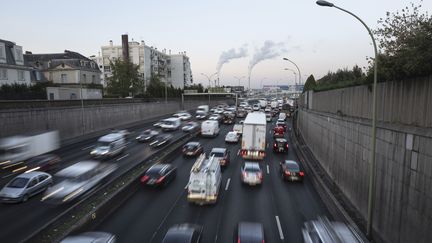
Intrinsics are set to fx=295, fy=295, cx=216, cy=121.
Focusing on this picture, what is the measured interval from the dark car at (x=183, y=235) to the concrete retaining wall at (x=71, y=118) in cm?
2715

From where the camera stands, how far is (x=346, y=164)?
19.4 m

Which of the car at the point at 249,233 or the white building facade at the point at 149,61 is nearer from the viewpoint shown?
the car at the point at 249,233

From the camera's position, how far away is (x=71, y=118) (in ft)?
136

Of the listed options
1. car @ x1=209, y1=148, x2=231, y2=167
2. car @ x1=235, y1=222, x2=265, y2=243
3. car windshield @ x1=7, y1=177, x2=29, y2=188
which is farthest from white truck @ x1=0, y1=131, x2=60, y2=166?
car @ x1=235, y1=222, x2=265, y2=243

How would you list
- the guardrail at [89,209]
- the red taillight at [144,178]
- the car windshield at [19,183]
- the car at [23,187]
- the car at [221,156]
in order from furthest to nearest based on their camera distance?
the car at [221,156] < the red taillight at [144,178] < the car windshield at [19,183] < the car at [23,187] < the guardrail at [89,209]

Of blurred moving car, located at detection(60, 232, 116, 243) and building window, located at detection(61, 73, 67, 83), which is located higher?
building window, located at detection(61, 73, 67, 83)

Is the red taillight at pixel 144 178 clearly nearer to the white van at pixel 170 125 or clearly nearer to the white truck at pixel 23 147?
the white truck at pixel 23 147

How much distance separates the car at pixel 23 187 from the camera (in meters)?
18.5

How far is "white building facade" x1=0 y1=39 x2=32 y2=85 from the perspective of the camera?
51656 mm

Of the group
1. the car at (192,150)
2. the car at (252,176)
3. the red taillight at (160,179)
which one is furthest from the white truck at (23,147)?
the car at (252,176)

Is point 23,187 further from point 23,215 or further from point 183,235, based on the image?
point 183,235

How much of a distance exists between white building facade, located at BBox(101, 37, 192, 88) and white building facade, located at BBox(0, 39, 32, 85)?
43.1 meters

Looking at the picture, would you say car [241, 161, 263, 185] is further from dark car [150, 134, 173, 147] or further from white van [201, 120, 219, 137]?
white van [201, 120, 219, 137]

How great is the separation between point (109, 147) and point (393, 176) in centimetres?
2617
